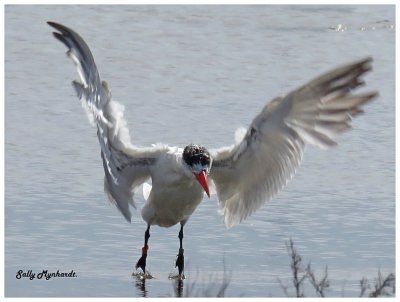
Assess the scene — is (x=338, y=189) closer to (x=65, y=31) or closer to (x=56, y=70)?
(x=65, y=31)

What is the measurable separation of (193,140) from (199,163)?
319 cm

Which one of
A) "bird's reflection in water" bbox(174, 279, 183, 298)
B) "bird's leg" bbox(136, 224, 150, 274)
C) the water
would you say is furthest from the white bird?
the water

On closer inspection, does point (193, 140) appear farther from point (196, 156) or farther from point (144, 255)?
point (196, 156)

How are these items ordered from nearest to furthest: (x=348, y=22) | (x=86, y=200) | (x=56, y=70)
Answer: (x=86, y=200) < (x=56, y=70) < (x=348, y=22)

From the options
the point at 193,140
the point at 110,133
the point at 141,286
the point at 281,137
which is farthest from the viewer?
the point at 193,140

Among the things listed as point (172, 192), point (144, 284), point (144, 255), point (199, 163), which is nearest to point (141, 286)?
point (144, 284)

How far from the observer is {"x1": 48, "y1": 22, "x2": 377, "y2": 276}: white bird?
8195 mm

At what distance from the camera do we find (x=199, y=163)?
8820 millimetres

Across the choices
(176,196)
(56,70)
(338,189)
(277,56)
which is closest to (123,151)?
(176,196)

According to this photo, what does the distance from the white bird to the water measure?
1.28 feet

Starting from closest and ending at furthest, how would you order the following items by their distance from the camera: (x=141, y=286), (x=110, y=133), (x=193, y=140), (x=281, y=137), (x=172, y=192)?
(x=281, y=137), (x=141, y=286), (x=110, y=133), (x=172, y=192), (x=193, y=140)

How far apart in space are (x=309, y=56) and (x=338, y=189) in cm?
458

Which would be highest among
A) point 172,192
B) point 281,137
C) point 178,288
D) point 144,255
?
point 281,137

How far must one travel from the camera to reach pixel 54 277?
879 centimetres
